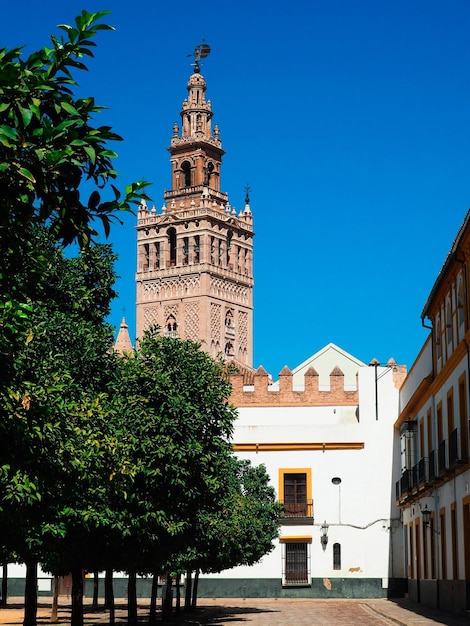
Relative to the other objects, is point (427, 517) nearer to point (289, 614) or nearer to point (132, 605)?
point (289, 614)

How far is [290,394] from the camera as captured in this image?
164 feet

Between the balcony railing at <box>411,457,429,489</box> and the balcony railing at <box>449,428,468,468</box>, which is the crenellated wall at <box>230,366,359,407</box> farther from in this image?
the balcony railing at <box>449,428,468,468</box>

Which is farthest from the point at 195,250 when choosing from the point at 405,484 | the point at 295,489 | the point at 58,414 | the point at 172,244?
the point at 58,414

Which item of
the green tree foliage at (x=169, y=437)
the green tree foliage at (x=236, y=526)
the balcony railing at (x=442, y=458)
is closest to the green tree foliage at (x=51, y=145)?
the green tree foliage at (x=169, y=437)

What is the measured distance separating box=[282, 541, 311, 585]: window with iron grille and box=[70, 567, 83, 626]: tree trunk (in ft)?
84.6

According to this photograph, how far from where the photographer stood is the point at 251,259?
10212cm

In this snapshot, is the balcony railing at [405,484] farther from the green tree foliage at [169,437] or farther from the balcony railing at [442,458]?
the green tree foliage at [169,437]

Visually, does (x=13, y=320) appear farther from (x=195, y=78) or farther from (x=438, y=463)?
(x=195, y=78)

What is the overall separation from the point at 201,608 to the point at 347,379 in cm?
3047

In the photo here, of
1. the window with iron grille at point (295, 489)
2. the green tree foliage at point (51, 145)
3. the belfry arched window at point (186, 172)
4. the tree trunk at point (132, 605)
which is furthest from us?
the belfry arched window at point (186, 172)

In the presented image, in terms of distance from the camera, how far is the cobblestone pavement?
27.1m

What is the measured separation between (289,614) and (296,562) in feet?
42.1

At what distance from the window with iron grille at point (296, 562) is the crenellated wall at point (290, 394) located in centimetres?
716

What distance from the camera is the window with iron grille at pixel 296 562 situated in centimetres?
4472
